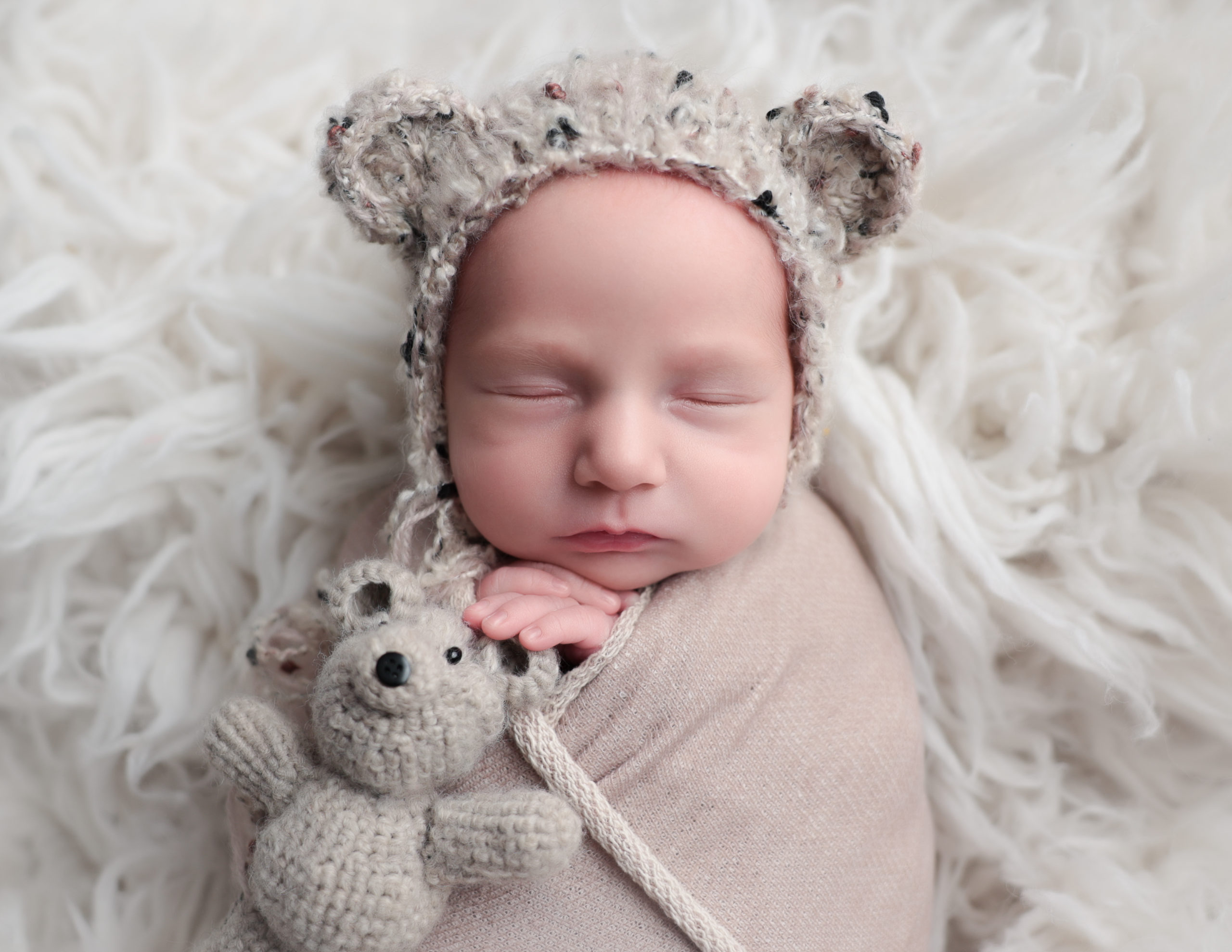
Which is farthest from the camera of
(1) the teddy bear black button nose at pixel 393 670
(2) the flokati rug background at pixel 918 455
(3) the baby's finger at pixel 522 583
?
(2) the flokati rug background at pixel 918 455

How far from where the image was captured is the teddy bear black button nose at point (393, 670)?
0.79m

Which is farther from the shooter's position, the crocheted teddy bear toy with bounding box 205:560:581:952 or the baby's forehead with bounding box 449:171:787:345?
the baby's forehead with bounding box 449:171:787:345

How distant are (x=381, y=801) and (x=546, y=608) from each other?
0.74ft

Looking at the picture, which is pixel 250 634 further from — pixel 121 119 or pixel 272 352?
pixel 121 119

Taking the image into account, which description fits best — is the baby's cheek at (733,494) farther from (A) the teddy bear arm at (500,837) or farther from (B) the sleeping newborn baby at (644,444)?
(A) the teddy bear arm at (500,837)

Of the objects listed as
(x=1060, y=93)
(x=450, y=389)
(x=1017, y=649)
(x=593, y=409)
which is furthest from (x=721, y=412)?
(x=1060, y=93)

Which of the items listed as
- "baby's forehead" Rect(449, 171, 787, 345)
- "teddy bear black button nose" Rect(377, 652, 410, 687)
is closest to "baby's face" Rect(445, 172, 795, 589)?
"baby's forehead" Rect(449, 171, 787, 345)

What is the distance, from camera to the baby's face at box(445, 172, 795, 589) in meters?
0.92

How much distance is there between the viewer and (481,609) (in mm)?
944

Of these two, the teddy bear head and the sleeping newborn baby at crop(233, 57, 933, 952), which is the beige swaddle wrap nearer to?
the sleeping newborn baby at crop(233, 57, 933, 952)

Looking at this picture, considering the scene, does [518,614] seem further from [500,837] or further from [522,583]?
[500,837]

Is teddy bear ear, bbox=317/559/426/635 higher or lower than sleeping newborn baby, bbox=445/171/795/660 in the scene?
lower

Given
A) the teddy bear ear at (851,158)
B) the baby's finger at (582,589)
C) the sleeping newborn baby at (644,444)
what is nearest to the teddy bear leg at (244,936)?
the sleeping newborn baby at (644,444)

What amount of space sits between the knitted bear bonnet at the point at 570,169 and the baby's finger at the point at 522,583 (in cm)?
3
